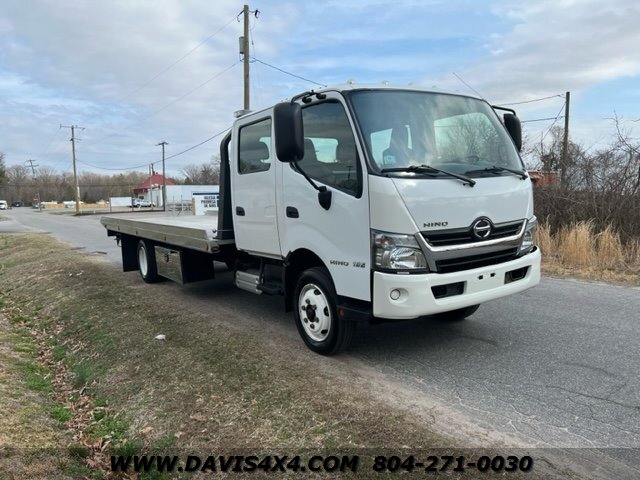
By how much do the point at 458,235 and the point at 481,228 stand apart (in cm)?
25

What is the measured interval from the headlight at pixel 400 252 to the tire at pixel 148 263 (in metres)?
5.73

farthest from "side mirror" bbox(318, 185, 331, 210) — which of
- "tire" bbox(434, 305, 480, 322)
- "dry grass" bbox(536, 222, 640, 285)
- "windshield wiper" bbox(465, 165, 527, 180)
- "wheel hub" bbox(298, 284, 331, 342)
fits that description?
"dry grass" bbox(536, 222, 640, 285)

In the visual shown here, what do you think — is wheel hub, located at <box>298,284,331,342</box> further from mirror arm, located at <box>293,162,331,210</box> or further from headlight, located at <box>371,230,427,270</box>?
headlight, located at <box>371,230,427,270</box>

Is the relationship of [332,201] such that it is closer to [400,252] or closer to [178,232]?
[400,252]

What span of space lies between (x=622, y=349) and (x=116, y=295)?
7298 mm

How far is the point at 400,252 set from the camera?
3.81 meters

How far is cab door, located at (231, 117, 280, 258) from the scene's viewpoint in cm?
520

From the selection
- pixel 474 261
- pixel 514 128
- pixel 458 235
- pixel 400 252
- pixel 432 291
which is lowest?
pixel 432 291

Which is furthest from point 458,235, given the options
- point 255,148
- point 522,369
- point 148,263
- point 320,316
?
point 148,263

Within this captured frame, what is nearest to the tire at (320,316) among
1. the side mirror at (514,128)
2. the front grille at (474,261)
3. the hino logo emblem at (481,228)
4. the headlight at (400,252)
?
the headlight at (400,252)

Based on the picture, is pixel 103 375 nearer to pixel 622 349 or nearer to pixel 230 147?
pixel 230 147

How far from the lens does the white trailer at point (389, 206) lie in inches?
150

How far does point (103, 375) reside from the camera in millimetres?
5031

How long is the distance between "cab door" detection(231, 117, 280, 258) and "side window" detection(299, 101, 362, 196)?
0.64 metres
